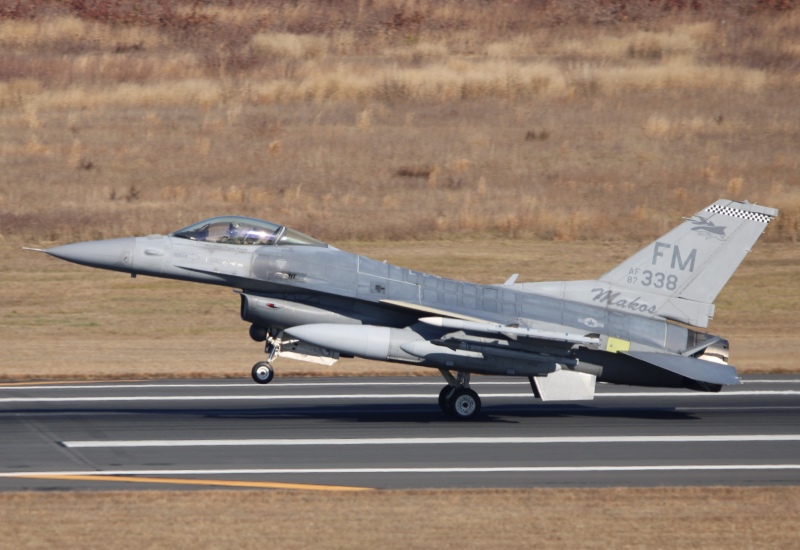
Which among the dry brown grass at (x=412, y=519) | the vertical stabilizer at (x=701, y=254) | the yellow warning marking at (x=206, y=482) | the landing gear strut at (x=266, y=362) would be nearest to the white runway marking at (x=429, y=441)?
the landing gear strut at (x=266, y=362)

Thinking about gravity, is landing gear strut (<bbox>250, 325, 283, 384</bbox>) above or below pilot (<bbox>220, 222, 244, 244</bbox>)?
below

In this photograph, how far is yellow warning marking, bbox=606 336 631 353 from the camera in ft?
56.8

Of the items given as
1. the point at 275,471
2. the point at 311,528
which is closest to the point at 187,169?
the point at 275,471

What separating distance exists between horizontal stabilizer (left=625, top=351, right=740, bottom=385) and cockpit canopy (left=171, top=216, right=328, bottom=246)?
5619 millimetres

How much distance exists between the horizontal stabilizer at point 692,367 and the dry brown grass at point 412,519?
3715mm

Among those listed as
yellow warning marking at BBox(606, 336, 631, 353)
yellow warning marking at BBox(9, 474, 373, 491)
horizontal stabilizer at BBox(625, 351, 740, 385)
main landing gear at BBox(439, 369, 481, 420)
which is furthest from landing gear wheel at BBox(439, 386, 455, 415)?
yellow warning marking at BBox(9, 474, 373, 491)

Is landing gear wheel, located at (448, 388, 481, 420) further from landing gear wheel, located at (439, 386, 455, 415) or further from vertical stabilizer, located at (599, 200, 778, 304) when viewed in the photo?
vertical stabilizer, located at (599, 200, 778, 304)

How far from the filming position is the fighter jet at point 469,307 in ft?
55.3

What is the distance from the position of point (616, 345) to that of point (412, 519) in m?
6.17

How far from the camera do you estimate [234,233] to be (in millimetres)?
17266

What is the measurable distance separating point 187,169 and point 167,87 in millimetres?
6637

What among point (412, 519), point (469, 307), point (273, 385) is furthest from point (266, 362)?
point (412, 519)

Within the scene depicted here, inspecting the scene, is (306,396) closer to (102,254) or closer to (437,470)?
(102,254)

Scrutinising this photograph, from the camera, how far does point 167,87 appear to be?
43656mm
